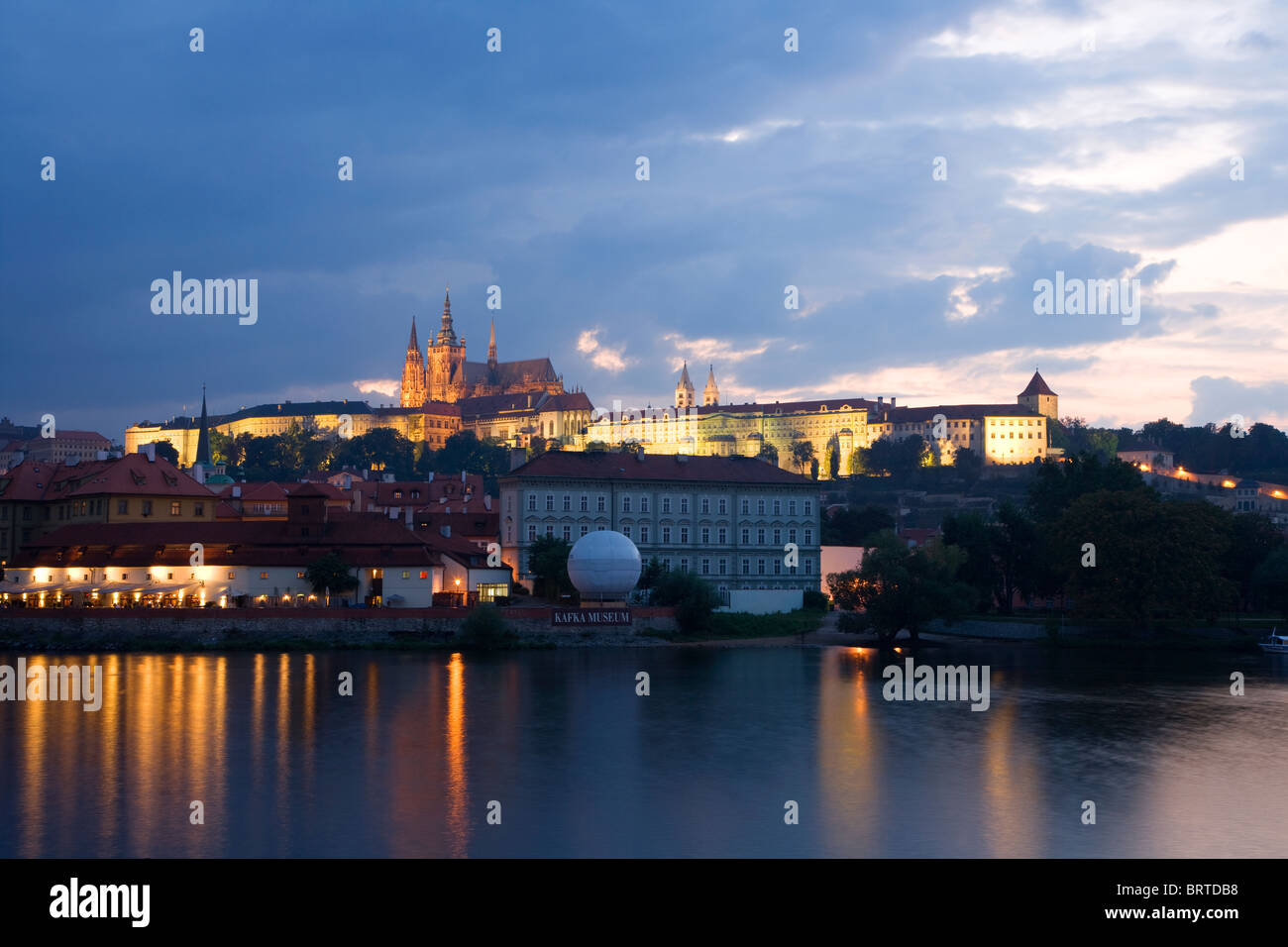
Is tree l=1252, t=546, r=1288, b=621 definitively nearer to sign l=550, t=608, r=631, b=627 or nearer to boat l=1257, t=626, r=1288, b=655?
boat l=1257, t=626, r=1288, b=655

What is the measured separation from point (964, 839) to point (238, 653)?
43.5m

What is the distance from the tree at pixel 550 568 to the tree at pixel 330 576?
1093 centimetres

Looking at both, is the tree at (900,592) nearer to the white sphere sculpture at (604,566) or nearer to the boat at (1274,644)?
the white sphere sculpture at (604,566)

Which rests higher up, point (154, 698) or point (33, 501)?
point (33, 501)

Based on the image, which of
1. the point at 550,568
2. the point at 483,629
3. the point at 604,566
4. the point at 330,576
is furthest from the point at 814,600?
the point at 330,576

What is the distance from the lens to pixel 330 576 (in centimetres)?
6688

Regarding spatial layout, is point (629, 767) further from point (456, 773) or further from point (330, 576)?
point (330, 576)

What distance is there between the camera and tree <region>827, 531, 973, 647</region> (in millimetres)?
69500

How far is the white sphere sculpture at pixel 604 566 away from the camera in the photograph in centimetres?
6800
